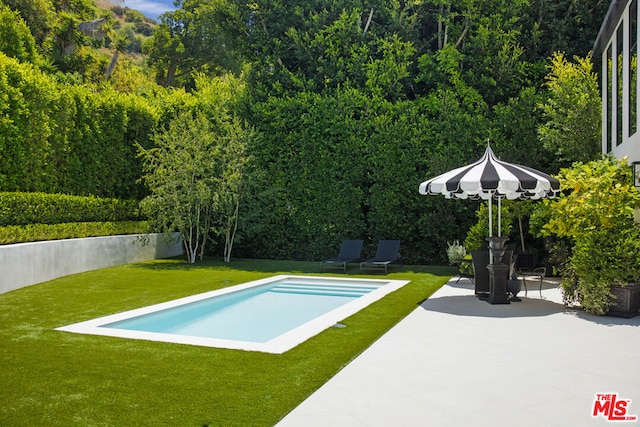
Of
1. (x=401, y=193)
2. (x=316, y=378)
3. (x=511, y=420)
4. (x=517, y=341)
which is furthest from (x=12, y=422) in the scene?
(x=401, y=193)

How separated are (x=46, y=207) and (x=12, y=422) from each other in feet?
33.2

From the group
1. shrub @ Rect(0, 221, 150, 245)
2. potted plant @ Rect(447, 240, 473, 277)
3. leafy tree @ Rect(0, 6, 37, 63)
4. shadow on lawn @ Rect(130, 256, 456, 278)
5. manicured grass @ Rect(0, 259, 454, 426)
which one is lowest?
manicured grass @ Rect(0, 259, 454, 426)

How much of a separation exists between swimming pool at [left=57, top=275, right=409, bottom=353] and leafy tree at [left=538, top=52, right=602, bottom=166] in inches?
217

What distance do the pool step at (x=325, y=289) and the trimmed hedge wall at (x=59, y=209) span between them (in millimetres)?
5838

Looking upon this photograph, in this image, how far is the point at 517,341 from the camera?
6.80 m

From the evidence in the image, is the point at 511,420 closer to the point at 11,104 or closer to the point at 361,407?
the point at 361,407

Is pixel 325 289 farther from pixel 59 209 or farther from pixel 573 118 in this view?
pixel 573 118

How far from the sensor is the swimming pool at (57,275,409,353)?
727 cm

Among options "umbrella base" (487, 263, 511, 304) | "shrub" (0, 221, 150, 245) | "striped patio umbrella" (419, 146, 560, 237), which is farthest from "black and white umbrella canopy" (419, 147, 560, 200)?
"shrub" (0, 221, 150, 245)

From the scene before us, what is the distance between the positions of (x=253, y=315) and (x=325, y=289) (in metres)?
2.99

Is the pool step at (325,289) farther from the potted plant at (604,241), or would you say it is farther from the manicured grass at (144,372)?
the potted plant at (604,241)

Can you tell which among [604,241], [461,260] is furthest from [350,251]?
[604,241]

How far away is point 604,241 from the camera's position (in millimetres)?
8281

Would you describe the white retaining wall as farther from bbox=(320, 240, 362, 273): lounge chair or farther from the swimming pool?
bbox=(320, 240, 362, 273): lounge chair
